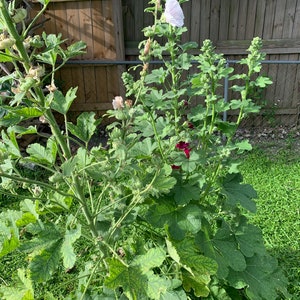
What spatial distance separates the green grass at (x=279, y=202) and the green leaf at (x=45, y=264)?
152cm

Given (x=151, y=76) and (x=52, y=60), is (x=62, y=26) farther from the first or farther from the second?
(x=52, y=60)

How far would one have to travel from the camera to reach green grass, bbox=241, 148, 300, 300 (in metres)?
2.37

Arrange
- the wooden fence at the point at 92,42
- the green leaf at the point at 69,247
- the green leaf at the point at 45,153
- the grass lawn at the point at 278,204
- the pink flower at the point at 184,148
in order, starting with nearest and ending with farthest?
the green leaf at the point at 69,247, the green leaf at the point at 45,153, the pink flower at the point at 184,148, the grass lawn at the point at 278,204, the wooden fence at the point at 92,42

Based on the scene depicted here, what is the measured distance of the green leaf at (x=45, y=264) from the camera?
3.47ft

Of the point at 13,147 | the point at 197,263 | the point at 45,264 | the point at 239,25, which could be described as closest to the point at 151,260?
the point at 197,263

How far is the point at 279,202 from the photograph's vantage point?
2918 mm

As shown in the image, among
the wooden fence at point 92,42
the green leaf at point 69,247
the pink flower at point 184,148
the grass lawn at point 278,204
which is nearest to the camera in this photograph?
the green leaf at point 69,247

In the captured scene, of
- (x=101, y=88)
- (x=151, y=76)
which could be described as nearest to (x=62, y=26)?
(x=101, y=88)

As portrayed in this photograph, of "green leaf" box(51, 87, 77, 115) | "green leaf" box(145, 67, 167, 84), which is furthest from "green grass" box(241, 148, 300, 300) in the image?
"green leaf" box(51, 87, 77, 115)

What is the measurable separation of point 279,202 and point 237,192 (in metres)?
1.60

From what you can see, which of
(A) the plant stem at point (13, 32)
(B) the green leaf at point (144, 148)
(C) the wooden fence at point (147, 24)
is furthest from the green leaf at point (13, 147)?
(C) the wooden fence at point (147, 24)

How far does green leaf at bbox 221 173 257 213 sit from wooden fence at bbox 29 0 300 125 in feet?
9.32

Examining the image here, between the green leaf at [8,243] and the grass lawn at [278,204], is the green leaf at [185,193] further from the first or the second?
the grass lawn at [278,204]

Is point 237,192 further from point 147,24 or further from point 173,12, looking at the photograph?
point 147,24
